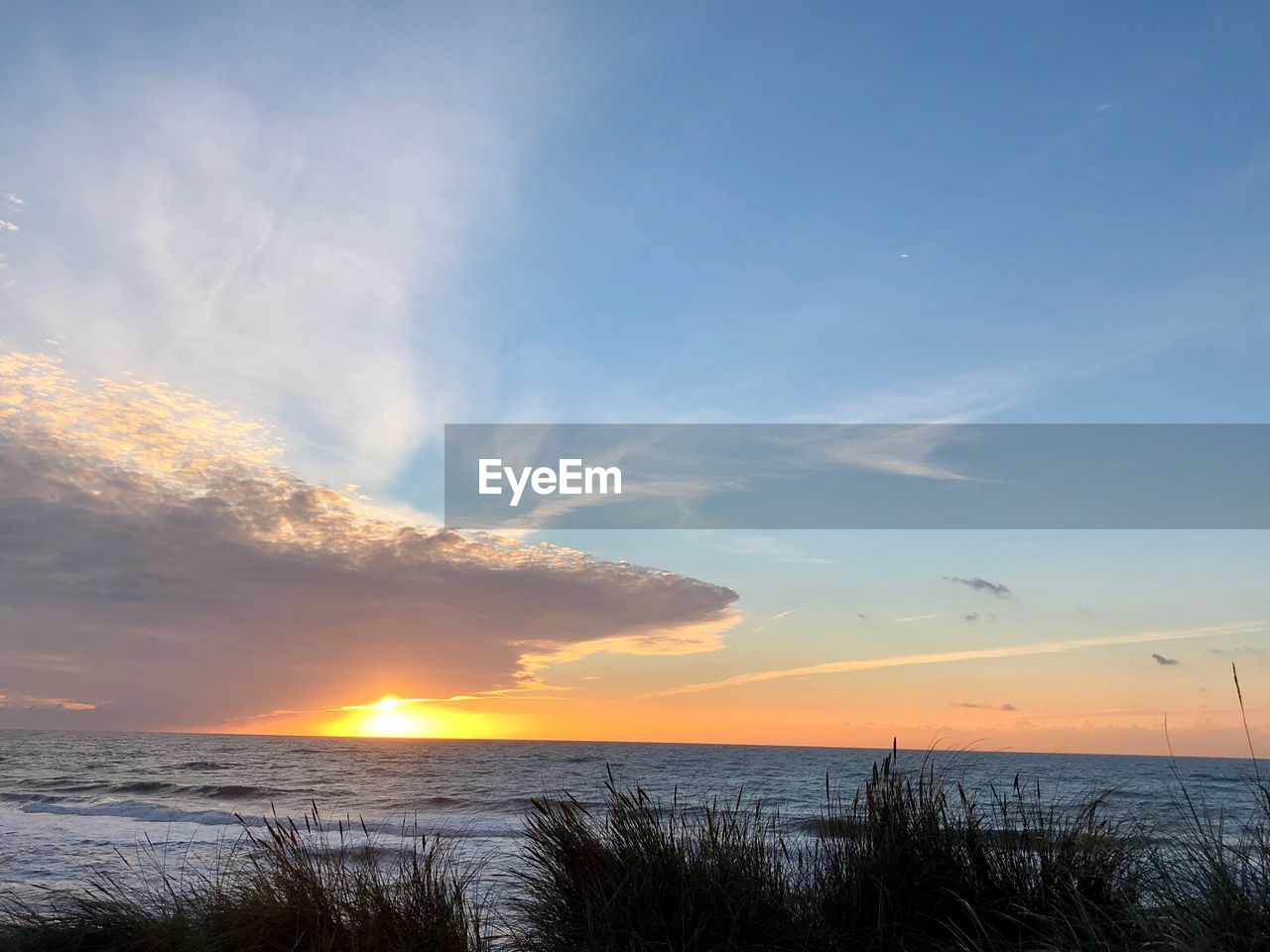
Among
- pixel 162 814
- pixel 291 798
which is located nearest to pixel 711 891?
pixel 162 814

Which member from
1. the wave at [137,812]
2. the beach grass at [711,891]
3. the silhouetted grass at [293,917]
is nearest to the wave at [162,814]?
the wave at [137,812]

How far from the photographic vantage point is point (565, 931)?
584 cm

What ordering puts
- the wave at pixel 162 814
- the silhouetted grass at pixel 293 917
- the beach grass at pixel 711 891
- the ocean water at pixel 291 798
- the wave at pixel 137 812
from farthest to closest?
1. the wave at pixel 137 812
2. the wave at pixel 162 814
3. the ocean water at pixel 291 798
4. the silhouetted grass at pixel 293 917
5. the beach grass at pixel 711 891

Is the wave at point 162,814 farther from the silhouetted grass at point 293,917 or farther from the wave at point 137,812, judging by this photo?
the silhouetted grass at point 293,917

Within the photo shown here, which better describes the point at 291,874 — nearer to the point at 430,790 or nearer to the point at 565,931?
the point at 565,931

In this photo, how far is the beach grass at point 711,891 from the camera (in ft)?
18.5

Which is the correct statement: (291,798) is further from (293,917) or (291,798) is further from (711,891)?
(711,891)

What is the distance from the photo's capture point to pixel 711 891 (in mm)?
5785

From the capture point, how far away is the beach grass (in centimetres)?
564

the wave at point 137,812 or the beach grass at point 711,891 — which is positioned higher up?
the beach grass at point 711,891

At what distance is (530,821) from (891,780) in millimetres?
2619

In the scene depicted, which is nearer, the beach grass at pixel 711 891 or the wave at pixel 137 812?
the beach grass at pixel 711 891

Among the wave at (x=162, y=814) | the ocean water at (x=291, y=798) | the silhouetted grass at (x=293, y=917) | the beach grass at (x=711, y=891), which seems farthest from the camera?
the wave at (x=162, y=814)

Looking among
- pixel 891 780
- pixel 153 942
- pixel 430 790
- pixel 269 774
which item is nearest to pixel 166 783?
pixel 269 774
